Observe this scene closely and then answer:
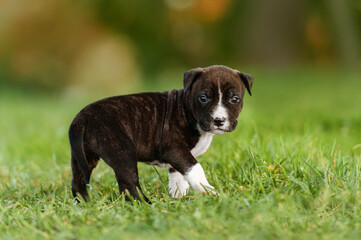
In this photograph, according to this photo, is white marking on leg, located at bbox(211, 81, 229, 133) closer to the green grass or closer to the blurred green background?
the green grass

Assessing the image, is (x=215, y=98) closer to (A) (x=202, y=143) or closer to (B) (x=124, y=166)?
(A) (x=202, y=143)

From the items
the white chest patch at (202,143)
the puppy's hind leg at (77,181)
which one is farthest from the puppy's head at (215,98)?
the puppy's hind leg at (77,181)

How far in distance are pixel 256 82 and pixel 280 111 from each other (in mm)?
3654

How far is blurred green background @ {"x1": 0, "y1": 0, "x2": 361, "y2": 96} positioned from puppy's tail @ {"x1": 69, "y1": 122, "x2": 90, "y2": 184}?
1561cm

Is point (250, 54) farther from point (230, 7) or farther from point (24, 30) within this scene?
point (24, 30)

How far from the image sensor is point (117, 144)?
399 cm

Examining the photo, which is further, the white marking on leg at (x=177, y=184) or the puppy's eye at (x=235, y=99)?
the white marking on leg at (x=177, y=184)

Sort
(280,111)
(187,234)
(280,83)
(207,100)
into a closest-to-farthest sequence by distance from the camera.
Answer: (187,234) → (207,100) → (280,111) → (280,83)

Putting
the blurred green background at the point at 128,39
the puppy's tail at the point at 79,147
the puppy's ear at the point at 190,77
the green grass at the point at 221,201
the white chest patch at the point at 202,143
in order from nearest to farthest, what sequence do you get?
the green grass at the point at 221,201 → the puppy's tail at the point at 79,147 → the puppy's ear at the point at 190,77 → the white chest patch at the point at 202,143 → the blurred green background at the point at 128,39

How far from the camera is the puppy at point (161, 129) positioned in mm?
4004

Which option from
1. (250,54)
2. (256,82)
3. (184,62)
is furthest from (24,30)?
(256,82)

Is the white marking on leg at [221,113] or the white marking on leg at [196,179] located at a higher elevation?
the white marking on leg at [221,113]

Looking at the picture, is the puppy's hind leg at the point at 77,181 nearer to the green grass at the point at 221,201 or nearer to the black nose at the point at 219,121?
the green grass at the point at 221,201

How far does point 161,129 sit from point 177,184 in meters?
0.54
